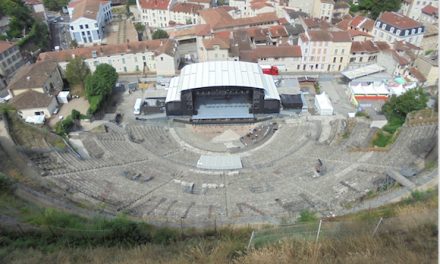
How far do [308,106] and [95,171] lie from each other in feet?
84.5

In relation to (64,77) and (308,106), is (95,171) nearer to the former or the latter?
(64,77)

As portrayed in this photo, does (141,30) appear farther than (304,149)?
Yes

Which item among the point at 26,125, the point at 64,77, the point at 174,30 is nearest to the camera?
the point at 26,125

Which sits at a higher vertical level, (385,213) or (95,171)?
(385,213)

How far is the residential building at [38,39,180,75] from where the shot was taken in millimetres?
41969

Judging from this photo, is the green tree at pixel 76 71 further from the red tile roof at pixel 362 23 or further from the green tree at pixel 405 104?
the red tile roof at pixel 362 23

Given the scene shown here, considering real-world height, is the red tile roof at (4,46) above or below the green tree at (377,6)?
below

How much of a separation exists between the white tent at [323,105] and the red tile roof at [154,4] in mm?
37014

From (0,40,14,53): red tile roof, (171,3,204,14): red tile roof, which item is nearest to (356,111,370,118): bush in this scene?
(171,3,204,14): red tile roof

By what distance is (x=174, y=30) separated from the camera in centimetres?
5569

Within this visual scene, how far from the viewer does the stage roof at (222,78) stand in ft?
112

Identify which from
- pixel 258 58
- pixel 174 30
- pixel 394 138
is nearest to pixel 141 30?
pixel 174 30

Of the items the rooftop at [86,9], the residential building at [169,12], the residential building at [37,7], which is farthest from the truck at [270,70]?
the residential building at [37,7]

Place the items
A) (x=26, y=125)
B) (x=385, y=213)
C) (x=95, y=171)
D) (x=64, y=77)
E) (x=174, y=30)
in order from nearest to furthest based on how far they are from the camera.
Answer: (x=385, y=213) < (x=95, y=171) < (x=26, y=125) < (x=64, y=77) < (x=174, y=30)
